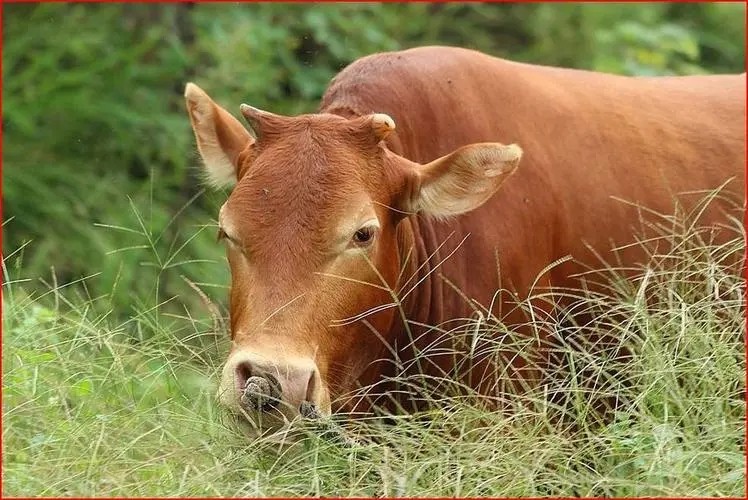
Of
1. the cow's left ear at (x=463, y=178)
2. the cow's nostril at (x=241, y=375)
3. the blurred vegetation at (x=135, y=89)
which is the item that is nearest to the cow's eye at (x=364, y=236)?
the cow's left ear at (x=463, y=178)

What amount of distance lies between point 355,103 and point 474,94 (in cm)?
50

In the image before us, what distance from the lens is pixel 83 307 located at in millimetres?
5000

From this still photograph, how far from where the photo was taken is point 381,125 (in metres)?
4.41

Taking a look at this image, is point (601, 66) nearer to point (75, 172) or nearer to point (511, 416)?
point (75, 172)

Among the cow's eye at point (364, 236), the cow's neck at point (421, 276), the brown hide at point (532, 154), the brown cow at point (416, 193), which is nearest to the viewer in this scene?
the brown cow at point (416, 193)

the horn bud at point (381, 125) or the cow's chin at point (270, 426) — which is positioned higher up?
the horn bud at point (381, 125)

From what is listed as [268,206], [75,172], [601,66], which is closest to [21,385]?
[268,206]

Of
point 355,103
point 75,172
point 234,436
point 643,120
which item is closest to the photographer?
point 234,436

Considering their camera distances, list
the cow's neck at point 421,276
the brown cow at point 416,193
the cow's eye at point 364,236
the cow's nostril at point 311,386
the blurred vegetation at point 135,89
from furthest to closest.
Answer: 1. the blurred vegetation at point 135,89
2. the cow's neck at point 421,276
3. the cow's eye at point 364,236
4. the brown cow at point 416,193
5. the cow's nostril at point 311,386

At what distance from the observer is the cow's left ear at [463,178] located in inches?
176

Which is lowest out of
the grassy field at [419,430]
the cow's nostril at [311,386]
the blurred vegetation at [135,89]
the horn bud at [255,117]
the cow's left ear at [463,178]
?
the blurred vegetation at [135,89]

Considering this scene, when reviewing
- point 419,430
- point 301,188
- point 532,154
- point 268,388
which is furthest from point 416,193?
point 268,388

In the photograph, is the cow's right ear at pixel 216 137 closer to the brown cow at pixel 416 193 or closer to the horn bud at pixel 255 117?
the brown cow at pixel 416 193

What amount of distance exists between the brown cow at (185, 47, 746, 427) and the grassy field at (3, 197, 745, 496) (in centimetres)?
20
